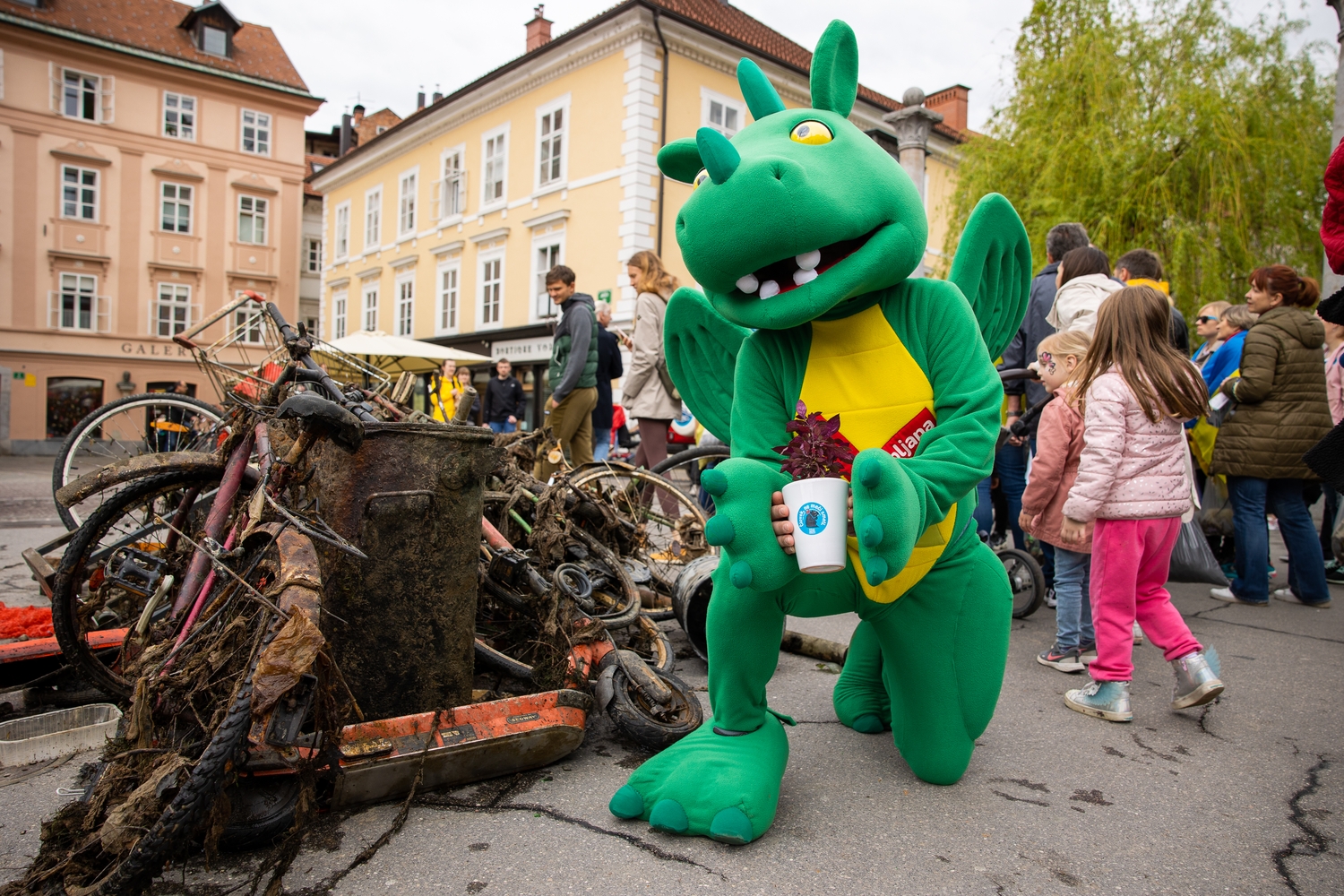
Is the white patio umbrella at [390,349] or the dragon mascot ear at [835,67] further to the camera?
the white patio umbrella at [390,349]

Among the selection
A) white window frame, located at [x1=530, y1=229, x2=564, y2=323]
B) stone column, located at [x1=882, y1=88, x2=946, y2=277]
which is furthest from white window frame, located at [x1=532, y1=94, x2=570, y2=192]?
stone column, located at [x1=882, y1=88, x2=946, y2=277]

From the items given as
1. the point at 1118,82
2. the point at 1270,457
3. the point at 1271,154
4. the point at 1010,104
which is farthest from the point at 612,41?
the point at 1270,457

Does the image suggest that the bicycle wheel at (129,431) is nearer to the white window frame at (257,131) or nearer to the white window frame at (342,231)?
the white window frame at (342,231)

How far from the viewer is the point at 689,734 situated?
94.0 inches

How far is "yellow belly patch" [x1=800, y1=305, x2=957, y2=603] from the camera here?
2232 mm

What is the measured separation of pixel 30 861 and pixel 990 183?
13709mm

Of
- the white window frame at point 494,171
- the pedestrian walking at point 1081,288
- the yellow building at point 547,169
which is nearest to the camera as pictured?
the pedestrian walking at point 1081,288

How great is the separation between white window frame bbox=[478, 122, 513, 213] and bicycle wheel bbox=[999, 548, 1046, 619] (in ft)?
63.3

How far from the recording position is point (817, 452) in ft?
7.07

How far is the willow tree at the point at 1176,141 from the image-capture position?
1182 cm

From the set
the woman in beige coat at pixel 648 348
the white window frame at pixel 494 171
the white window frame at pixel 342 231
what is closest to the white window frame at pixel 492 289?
the white window frame at pixel 494 171

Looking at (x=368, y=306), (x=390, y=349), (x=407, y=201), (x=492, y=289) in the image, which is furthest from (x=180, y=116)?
(x=390, y=349)

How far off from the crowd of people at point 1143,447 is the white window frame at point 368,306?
2535cm

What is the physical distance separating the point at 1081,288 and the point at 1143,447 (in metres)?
1.84
